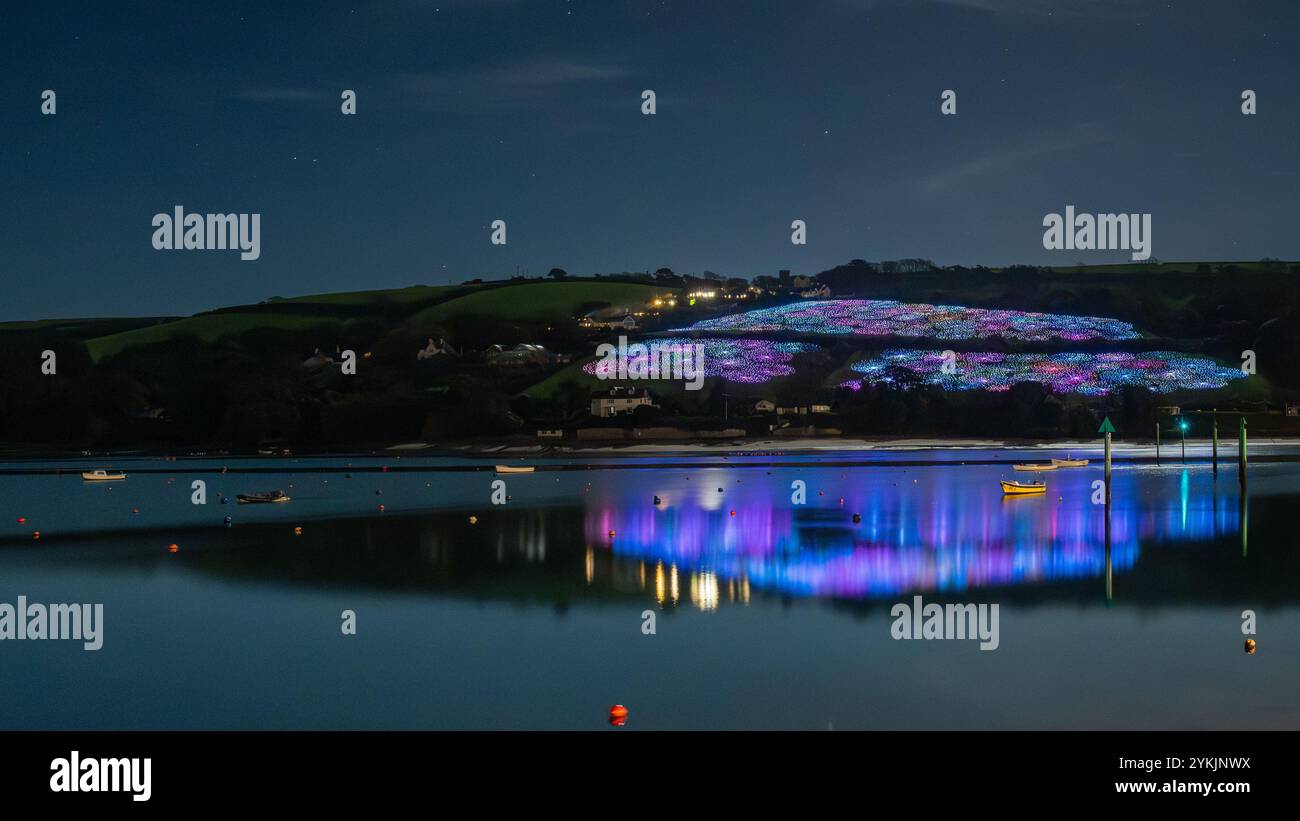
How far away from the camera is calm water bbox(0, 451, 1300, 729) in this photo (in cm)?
2261

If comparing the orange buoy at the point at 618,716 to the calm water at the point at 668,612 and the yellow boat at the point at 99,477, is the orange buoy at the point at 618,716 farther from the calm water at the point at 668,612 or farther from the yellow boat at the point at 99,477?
the yellow boat at the point at 99,477

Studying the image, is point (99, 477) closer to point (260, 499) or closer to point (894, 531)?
point (260, 499)

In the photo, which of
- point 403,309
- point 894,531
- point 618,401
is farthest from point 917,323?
point 894,531

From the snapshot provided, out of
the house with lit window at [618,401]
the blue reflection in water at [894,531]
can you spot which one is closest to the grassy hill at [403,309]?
the house with lit window at [618,401]

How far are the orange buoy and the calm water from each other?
55 cm

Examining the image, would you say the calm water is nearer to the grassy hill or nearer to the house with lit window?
the house with lit window

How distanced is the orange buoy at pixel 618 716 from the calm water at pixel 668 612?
547 millimetres

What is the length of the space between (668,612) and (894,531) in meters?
19.5

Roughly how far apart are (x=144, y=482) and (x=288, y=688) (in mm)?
75141

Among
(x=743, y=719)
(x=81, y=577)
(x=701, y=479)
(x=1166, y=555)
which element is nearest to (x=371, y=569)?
(x=81, y=577)

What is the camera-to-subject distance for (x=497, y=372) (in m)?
148

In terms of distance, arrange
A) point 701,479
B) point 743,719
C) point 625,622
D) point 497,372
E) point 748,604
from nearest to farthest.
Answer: point 743,719 → point 625,622 → point 748,604 → point 701,479 → point 497,372

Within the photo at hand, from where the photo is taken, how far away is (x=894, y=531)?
48906mm

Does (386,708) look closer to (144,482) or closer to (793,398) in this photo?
(144,482)
